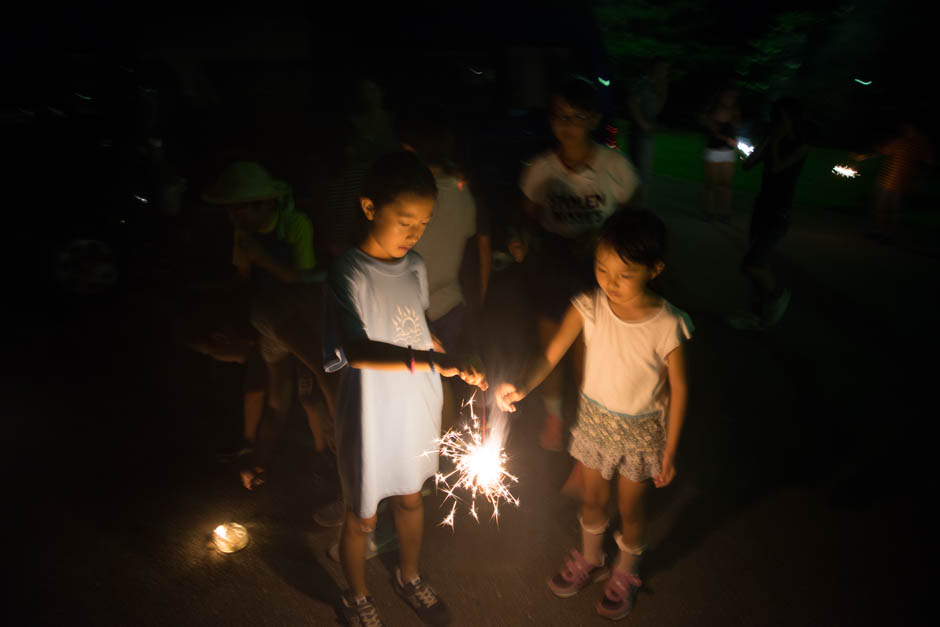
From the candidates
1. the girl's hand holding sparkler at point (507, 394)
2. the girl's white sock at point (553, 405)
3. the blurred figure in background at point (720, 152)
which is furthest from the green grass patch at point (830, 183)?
the girl's hand holding sparkler at point (507, 394)

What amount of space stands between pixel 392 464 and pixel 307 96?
7161 mm

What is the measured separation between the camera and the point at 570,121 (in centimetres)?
329

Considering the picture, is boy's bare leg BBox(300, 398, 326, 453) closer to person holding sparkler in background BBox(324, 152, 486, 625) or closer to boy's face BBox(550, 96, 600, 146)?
person holding sparkler in background BBox(324, 152, 486, 625)

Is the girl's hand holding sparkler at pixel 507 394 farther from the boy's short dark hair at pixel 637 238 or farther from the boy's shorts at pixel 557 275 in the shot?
the boy's shorts at pixel 557 275

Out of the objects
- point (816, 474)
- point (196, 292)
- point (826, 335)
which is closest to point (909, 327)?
point (826, 335)

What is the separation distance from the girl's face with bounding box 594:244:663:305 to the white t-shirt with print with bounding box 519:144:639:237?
1.12m

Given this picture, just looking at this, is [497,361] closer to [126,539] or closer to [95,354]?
[126,539]

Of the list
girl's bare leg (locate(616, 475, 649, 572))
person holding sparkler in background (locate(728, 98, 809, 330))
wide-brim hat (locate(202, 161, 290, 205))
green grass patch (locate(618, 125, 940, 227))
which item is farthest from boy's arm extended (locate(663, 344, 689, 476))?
green grass patch (locate(618, 125, 940, 227))

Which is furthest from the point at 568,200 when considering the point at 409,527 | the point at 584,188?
the point at 409,527

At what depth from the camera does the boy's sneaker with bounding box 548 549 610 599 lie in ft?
10.0

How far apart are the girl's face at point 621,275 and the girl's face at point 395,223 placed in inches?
27.9

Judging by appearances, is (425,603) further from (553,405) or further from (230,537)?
(553,405)

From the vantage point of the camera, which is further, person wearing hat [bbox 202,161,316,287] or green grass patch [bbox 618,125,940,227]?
green grass patch [bbox 618,125,940,227]

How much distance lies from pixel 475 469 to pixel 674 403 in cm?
93
